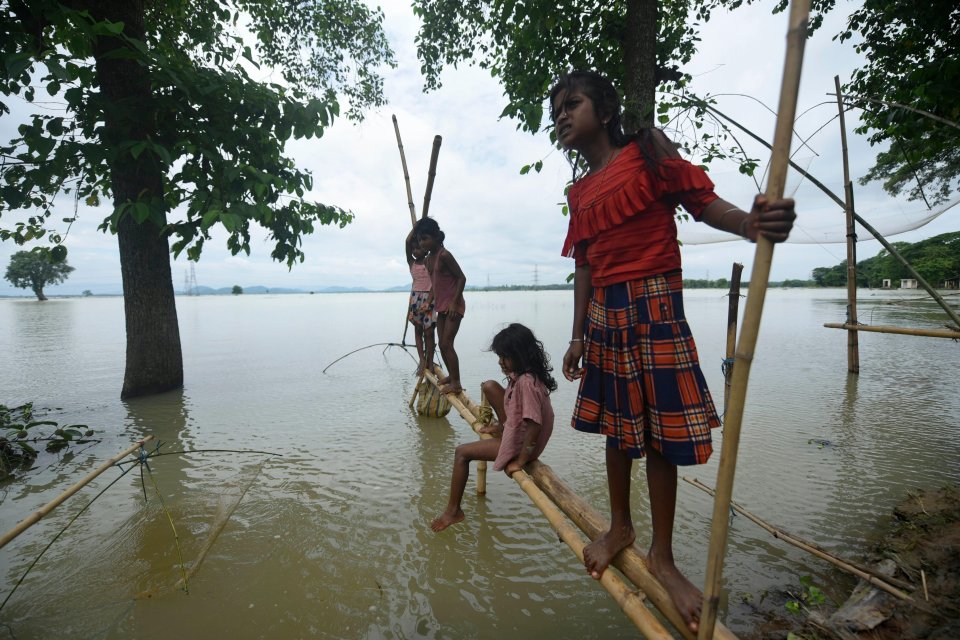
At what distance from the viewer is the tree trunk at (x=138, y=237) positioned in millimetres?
5061

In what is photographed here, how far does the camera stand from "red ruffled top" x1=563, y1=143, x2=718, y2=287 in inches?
60.6

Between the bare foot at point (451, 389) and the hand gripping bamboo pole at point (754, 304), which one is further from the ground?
the hand gripping bamboo pole at point (754, 304)

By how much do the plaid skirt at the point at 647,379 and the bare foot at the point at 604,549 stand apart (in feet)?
1.30

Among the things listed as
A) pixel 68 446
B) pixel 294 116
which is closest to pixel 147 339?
pixel 68 446

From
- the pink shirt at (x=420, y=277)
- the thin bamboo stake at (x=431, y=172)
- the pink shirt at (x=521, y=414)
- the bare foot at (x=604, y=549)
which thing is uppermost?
the thin bamboo stake at (x=431, y=172)

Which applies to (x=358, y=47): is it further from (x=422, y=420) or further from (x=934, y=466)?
(x=934, y=466)

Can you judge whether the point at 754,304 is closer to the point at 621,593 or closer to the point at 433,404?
the point at 621,593

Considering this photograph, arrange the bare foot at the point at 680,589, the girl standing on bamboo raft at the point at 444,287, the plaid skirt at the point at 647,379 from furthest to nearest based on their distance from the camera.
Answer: the girl standing on bamboo raft at the point at 444,287 → the plaid skirt at the point at 647,379 → the bare foot at the point at 680,589

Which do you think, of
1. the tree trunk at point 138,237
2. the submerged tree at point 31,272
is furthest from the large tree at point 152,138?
the submerged tree at point 31,272

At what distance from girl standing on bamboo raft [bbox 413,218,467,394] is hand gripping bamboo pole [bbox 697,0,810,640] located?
356cm

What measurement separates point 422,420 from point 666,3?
6.12 m

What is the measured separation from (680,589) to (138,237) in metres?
7.40

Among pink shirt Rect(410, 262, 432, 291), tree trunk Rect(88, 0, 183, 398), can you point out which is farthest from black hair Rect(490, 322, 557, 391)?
tree trunk Rect(88, 0, 183, 398)

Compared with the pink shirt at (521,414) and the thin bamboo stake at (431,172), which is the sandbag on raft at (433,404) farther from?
the pink shirt at (521,414)
